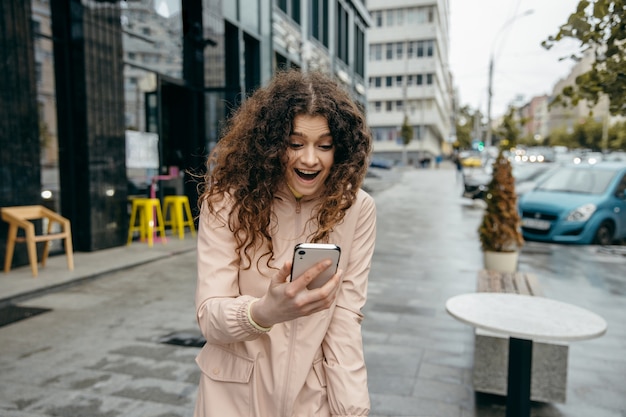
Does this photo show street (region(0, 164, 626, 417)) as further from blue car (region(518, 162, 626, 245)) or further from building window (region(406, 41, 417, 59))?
building window (region(406, 41, 417, 59))

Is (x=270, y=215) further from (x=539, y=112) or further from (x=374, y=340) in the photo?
(x=539, y=112)

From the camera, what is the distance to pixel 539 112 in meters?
156

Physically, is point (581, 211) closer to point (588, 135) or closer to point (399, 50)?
point (399, 50)

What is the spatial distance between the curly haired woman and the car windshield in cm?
1065

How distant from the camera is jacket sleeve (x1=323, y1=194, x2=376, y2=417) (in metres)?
1.56

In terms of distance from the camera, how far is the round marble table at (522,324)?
2.53 metres

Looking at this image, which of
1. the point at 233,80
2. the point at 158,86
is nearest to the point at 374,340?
the point at 158,86

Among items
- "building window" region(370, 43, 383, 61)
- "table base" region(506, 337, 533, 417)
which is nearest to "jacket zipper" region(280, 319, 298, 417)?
"table base" region(506, 337, 533, 417)

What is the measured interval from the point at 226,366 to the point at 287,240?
0.42 metres

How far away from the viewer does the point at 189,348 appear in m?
4.47

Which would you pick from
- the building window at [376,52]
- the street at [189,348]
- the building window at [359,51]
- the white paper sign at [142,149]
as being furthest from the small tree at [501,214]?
the building window at [376,52]

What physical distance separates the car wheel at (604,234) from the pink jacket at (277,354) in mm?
10329

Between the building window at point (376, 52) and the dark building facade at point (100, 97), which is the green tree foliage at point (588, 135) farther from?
the dark building facade at point (100, 97)

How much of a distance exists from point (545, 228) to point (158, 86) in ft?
27.2
